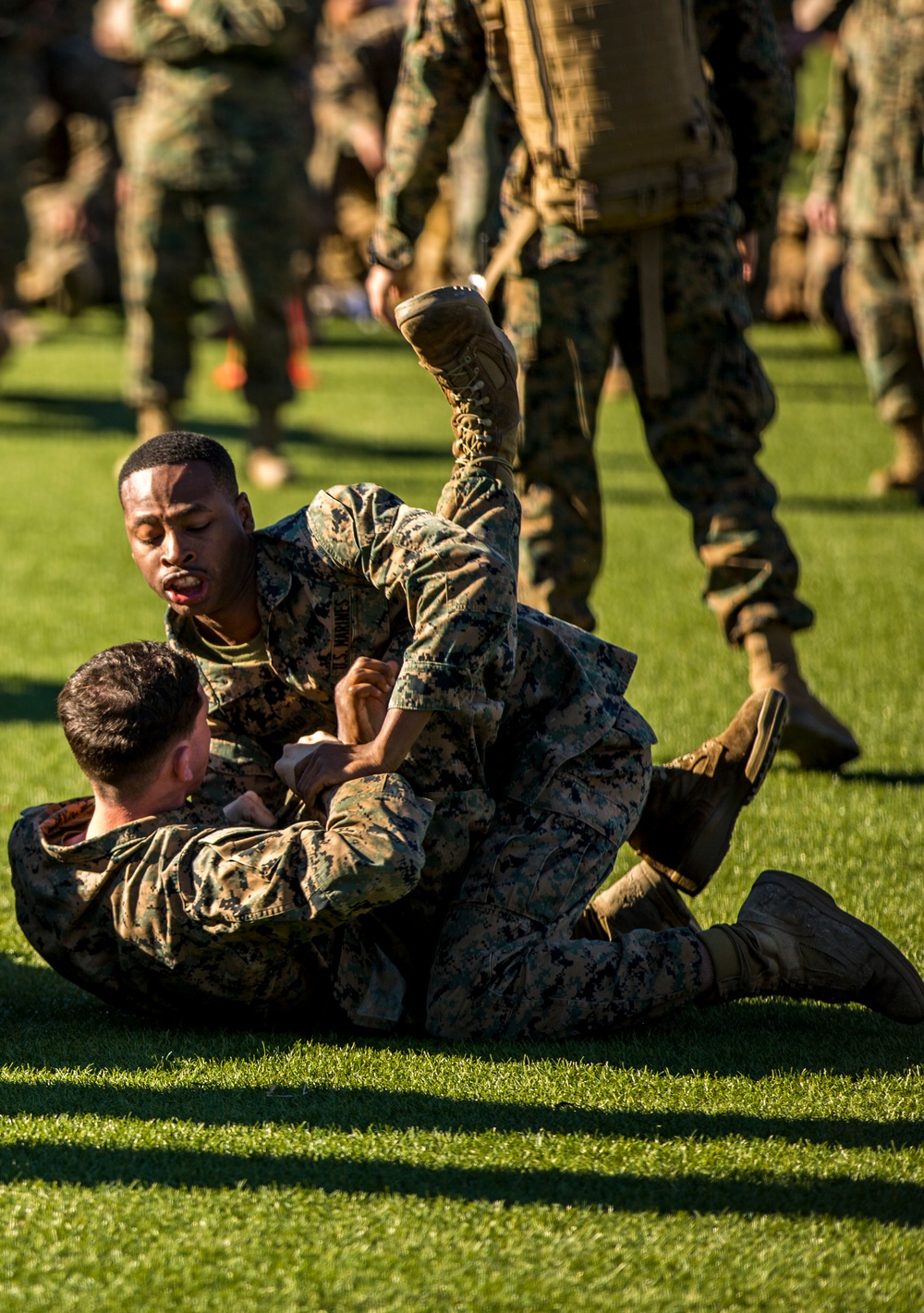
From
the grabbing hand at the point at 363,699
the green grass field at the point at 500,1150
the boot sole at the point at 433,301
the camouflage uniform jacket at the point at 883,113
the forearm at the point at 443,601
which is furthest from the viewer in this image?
the camouflage uniform jacket at the point at 883,113

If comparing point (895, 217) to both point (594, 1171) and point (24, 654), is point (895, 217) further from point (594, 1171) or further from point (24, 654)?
point (594, 1171)

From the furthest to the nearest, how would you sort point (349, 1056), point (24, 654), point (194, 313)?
point (194, 313) → point (24, 654) → point (349, 1056)

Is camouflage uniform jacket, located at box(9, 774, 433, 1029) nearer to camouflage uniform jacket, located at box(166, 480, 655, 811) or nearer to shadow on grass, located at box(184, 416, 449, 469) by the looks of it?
camouflage uniform jacket, located at box(166, 480, 655, 811)

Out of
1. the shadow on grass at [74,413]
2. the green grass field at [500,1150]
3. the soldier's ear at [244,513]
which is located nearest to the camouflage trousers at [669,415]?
the green grass field at [500,1150]

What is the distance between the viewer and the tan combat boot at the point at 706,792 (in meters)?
3.35

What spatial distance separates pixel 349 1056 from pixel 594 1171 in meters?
0.58

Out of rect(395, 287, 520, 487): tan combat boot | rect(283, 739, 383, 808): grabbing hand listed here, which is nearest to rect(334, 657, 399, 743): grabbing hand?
rect(283, 739, 383, 808): grabbing hand

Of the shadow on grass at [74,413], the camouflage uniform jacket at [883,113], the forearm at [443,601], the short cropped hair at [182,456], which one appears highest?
the camouflage uniform jacket at [883,113]

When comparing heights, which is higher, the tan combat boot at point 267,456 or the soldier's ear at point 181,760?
the tan combat boot at point 267,456

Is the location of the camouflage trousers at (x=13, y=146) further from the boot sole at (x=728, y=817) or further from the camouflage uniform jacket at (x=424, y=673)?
the boot sole at (x=728, y=817)

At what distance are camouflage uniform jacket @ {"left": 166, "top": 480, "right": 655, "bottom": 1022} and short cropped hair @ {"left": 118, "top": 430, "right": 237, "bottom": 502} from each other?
125 mm

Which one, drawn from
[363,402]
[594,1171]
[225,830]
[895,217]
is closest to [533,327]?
[225,830]

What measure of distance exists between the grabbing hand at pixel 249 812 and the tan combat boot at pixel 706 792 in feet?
2.51

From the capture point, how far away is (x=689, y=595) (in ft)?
20.4
